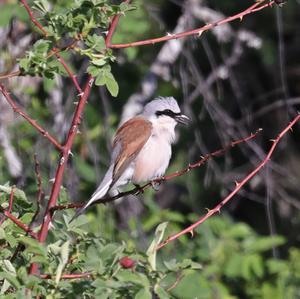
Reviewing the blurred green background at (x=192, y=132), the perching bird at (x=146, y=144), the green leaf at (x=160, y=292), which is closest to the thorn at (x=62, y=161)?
the green leaf at (x=160, y=292)

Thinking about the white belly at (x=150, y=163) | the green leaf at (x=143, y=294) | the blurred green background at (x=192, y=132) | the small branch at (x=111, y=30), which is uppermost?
the blurred green background at (x=192, y=132)

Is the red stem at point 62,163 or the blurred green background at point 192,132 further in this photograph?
the blurred green background at point 192,132

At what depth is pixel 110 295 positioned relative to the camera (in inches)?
97.1

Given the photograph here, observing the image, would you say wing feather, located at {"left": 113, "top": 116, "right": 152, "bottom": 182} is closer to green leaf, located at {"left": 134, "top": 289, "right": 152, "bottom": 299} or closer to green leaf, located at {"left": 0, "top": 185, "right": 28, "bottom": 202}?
green leaf, located at {"left": 0, "top": 185, "right": 28, "bottom": 202}

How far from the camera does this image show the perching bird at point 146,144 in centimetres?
441

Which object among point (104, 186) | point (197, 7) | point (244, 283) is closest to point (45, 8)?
point (104, 186)

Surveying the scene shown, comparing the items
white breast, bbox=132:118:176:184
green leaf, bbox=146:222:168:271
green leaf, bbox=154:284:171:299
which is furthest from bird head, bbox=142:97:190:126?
green leaf, bbox=154:284:171:299

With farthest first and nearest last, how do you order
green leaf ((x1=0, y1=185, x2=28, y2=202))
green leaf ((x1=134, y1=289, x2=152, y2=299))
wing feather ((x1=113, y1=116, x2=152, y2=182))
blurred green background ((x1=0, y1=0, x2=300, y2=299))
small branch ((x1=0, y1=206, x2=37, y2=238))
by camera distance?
blurred green background ((x1=0, y1=0, x2=300, y2=299))
wing feather ((x1=113, y1=116, x2=152, y2=182))
green leaf ((x1=0, y1=185, x2=28, y2=202))
small branch ((x1=0, y1=206, x2=37, y2=238))
green leaf ((x1=134, y1=289, x2=152, y2=299))

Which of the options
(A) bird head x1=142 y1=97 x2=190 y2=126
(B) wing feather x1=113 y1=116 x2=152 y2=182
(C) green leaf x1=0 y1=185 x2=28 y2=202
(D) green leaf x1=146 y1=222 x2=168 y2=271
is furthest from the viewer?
(A) bird head x1=142 y1=97 x2=190 y2=126

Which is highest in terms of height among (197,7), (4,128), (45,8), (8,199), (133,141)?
(197,7)

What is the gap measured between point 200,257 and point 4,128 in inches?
69.9

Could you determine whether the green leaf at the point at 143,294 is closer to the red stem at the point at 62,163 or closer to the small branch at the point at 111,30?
the red stem at the point at 62,163

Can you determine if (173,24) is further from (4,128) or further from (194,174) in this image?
(4,128)

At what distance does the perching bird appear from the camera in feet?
14.5
